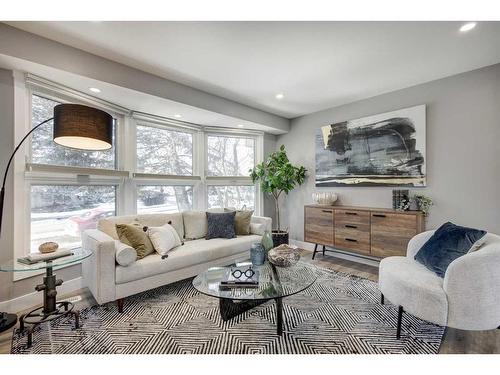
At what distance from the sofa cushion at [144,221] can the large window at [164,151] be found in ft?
2.67

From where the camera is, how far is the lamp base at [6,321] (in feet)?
5.71

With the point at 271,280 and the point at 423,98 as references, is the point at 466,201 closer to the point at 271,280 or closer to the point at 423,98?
the point at 423,98

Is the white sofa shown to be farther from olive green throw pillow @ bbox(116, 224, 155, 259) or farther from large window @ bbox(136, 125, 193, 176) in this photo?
large window @ bbox(136, 125, 193, 176)

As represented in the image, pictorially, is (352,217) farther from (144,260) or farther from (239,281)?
(144,260)

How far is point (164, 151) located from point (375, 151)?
10.4ft

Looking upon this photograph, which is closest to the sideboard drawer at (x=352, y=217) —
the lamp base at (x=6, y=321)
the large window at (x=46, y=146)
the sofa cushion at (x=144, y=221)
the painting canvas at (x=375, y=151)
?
the painting canvas at (x=375, y=151)

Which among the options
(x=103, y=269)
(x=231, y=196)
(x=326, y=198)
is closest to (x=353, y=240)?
(x=326, y=198)

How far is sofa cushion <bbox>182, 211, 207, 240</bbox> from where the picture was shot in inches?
124

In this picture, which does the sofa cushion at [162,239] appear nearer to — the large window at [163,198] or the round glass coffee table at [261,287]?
the round glass coffee table at [261,287]

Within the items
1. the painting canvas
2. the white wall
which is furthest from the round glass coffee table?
the white wall

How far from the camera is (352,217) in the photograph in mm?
3277

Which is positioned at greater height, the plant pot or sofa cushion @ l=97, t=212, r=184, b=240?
sofa cushion @ l=97, t=212, r=184, b=240

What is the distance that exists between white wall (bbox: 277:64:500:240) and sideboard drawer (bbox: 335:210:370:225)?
1.49ft
